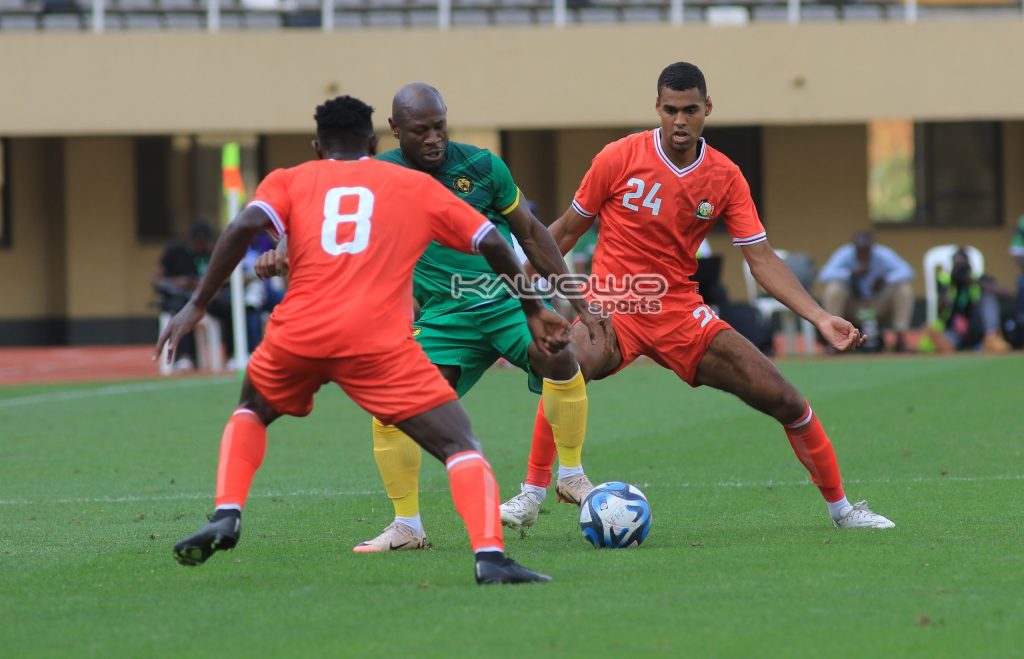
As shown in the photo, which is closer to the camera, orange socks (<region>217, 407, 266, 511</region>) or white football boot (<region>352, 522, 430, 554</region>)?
orange socks (<region>217, 407, 266, 511</region>)

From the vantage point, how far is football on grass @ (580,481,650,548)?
714 centimetres

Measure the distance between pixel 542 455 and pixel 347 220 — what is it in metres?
2.47

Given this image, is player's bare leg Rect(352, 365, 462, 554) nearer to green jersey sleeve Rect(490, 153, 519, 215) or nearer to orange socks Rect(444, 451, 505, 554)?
green jersey sleeve Rect(490, 153, 519, 215)

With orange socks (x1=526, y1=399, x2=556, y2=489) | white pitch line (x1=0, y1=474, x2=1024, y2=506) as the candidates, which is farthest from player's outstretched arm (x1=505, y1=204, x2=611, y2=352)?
white pitch line (x1=0, y1=474, x2=1024, y2=506)

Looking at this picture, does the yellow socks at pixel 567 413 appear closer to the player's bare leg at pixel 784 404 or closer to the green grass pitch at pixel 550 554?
the green grass pitch at pixel 550 554

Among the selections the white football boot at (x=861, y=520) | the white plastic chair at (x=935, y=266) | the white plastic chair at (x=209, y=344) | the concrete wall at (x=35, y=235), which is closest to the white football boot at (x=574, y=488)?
the white football boot at (x=861, y=520)

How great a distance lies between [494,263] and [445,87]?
1817 centimetres

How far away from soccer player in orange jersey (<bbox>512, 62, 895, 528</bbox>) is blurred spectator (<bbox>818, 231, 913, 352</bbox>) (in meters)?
13.3

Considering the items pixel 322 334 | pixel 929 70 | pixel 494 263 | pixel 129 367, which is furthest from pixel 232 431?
pixel 929 70

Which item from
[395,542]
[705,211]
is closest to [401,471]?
[395,542]

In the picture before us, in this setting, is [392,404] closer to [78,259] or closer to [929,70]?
[929,70]

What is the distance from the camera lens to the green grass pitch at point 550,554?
5.22 metres

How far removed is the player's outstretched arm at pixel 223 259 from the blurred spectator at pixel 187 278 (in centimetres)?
1413

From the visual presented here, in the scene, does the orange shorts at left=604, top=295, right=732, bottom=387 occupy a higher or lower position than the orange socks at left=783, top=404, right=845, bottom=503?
higher
